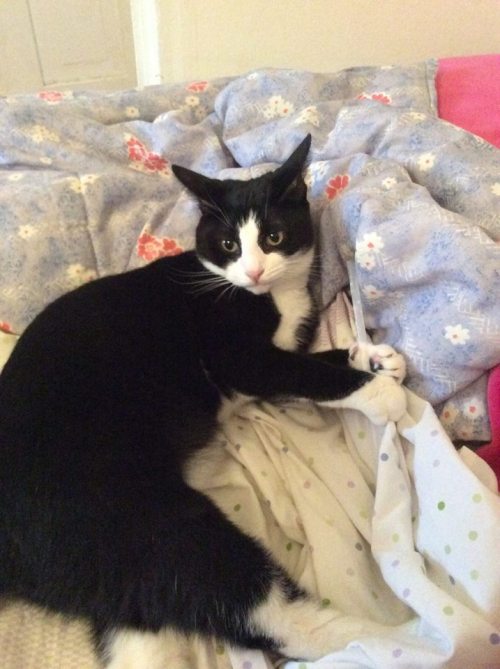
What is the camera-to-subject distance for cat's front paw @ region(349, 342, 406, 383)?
1.01m

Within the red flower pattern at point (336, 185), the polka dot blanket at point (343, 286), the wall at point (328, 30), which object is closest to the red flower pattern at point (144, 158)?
the polka dot blanket at point (343, 286)

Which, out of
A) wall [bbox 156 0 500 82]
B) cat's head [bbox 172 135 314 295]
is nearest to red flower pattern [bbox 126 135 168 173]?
cat's head [bbox 172 135 314 295]

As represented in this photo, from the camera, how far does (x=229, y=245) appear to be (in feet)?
3.64

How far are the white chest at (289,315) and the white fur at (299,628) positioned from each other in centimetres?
49

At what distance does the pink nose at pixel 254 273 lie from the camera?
105 centimetres

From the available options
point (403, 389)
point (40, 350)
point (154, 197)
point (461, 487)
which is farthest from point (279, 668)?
point (154, 197)

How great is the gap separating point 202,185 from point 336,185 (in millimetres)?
292

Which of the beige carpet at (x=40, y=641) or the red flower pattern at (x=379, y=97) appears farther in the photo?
the red flower pattern at (x=379, y=97)

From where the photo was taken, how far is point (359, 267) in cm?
106

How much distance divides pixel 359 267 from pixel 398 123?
0.40 m

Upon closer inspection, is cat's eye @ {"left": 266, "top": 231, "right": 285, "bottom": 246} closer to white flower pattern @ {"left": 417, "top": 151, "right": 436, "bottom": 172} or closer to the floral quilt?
the floral quilt

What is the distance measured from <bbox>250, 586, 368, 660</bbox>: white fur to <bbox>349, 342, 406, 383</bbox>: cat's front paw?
411 mm

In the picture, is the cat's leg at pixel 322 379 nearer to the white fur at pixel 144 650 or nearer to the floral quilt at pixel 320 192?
the floral quilt at pixel 320 192

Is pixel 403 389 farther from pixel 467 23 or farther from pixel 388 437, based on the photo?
pixel 467 23
